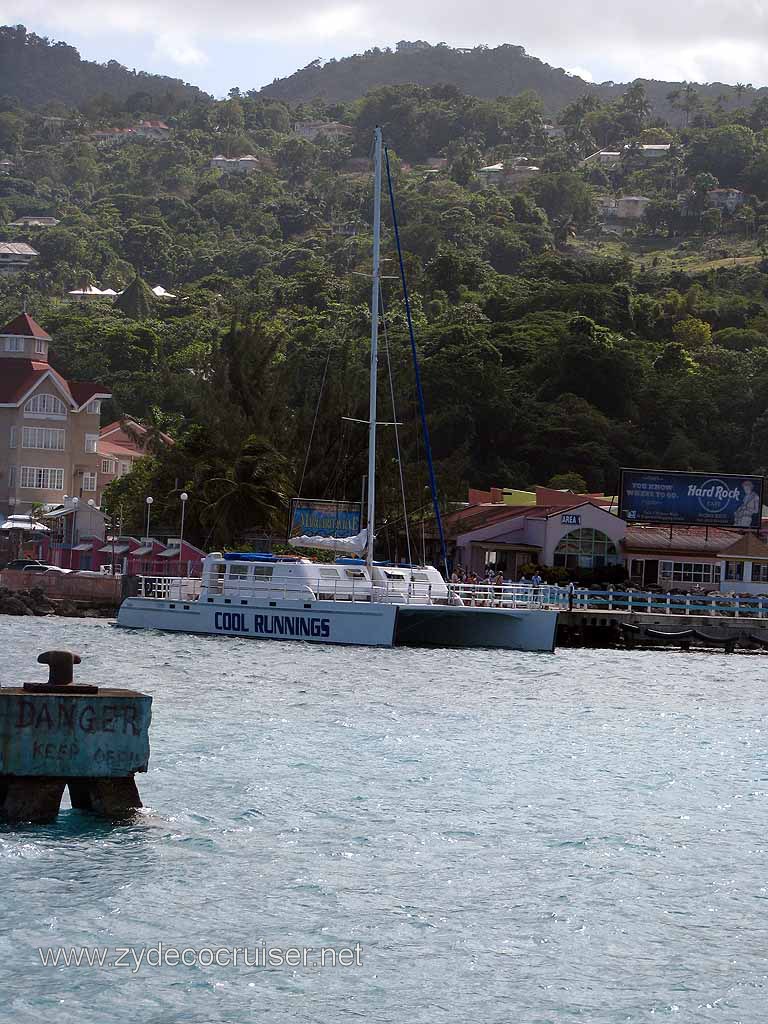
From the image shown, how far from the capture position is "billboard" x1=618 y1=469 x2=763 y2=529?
71000 mm

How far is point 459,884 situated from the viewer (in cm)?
1802

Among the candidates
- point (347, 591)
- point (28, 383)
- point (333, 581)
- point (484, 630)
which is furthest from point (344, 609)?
point (28, 383)

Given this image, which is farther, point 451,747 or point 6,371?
point 6,371

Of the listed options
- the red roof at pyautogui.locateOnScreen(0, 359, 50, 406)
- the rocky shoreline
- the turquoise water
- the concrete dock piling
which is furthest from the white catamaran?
the red roof at pyautogui.locateOnScreen(0, 359, 50, 406)

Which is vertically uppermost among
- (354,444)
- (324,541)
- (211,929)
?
(354,444)

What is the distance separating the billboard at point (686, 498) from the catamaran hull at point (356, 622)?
18.1 metres

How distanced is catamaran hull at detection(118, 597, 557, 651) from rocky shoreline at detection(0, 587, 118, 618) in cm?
1142

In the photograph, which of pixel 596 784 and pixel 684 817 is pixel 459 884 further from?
pixel 596 784

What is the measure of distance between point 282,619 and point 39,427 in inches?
1820

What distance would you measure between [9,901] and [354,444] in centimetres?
5959

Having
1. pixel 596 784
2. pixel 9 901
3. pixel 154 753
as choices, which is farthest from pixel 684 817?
pixel 9 901

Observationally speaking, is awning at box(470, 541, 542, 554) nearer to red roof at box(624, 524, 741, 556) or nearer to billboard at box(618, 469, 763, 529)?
red roof at box(624, 524, 741, 556)

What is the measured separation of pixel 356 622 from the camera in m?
50.7

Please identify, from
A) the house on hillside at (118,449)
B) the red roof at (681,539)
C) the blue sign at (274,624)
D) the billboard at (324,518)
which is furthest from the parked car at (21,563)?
the red roof at (681,539)
